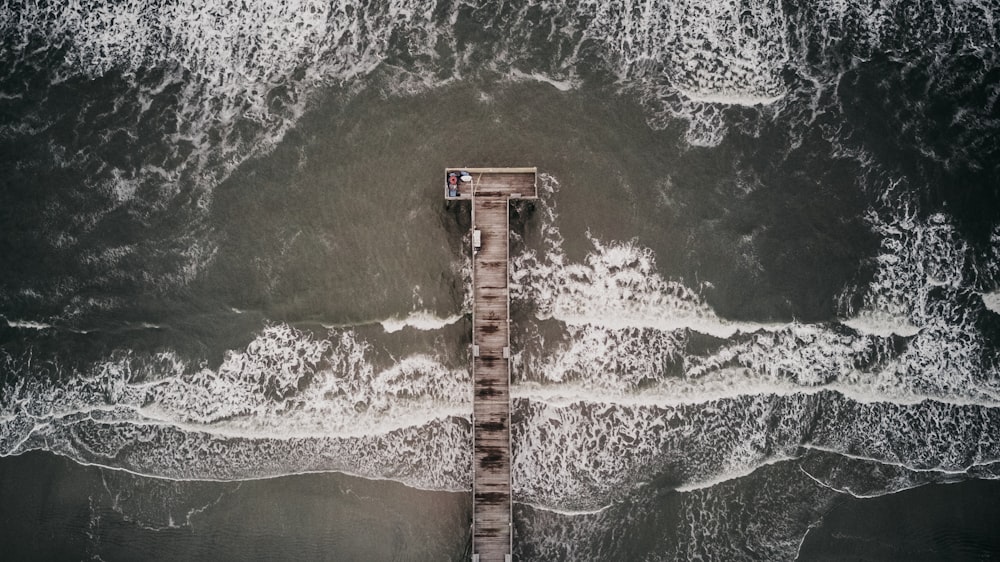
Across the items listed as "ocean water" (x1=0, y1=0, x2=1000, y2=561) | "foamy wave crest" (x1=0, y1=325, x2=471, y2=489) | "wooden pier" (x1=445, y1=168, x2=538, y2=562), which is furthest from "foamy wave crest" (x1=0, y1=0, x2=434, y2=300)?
"wooden pier" (x1=445, y1=168, x2=538, y2=562)

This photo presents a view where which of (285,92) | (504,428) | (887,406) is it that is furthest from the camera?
(285,92)

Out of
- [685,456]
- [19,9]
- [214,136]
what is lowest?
[685,456]

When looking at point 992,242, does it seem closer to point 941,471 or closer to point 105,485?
point 941,471

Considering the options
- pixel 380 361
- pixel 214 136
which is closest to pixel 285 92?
pixel 214 136

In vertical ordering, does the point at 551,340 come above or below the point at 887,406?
above

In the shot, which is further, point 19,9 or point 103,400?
point 19,9

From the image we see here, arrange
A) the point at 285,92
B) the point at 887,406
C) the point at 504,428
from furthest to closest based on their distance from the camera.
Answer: the point at 285,92, the point at 887,406, the point at 504,428

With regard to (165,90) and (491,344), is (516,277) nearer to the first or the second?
(491,344)
